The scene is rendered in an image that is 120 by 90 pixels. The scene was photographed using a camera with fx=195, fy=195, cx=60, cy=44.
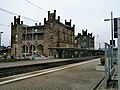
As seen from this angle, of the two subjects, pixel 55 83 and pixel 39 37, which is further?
pixel 39 37

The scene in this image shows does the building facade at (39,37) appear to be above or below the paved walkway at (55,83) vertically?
above

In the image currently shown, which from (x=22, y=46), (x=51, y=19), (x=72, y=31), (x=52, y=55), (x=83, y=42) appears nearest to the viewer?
(x=52, y=55)

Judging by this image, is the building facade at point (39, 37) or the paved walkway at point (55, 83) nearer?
the paved walkway at point (55, 83)

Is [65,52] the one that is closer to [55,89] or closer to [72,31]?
[72,31]

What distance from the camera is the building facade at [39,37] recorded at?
238 ft

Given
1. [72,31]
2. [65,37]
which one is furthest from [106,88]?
[72,31]

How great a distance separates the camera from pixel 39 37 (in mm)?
74875

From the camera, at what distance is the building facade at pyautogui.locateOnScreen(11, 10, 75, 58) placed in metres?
72.7

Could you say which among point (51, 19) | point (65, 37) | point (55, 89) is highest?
point (51, 19)

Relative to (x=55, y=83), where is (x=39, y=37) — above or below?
above

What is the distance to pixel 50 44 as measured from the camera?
72188mm

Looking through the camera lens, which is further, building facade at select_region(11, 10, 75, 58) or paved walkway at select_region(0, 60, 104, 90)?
building facade at select_region(11, 10, 75, 58)

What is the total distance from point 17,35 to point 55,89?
70.5 m

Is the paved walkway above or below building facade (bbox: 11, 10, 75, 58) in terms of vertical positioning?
below
